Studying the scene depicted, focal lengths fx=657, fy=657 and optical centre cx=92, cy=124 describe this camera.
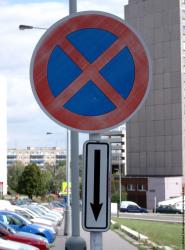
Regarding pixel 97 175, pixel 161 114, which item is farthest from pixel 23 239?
pixel 161 114

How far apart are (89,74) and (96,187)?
2.56 feet

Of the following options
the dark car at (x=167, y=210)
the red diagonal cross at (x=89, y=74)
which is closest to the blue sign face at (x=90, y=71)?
the red diagonal cross at (x=89, y=74)

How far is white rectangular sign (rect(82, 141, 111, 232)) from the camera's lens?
449 cm

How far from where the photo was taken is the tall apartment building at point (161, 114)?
396 feet

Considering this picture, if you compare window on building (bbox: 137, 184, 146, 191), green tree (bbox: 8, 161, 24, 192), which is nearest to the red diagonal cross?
window on building (bbox: 137, 184, 146, 191)

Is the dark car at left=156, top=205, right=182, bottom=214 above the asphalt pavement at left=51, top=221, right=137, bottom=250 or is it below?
below

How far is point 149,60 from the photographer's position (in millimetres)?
4566

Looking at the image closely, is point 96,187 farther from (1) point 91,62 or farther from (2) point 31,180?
(2) point 31,180

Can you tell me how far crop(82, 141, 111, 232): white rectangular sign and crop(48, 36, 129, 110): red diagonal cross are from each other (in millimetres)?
340

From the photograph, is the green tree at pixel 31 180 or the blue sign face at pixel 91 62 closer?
the blue sign face at pixel 91 62

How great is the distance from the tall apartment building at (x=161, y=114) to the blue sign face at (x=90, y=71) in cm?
11372

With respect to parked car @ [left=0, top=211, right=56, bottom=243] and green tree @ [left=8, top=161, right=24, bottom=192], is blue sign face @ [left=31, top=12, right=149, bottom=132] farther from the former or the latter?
green tree @ [left=8, top=161, right=24, bottom=192]

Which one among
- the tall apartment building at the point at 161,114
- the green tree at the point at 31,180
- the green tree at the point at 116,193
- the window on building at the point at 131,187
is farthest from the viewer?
the green tree at the point at 31,180

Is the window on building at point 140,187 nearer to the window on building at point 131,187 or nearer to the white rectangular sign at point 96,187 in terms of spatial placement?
the window on building at point 131,187
